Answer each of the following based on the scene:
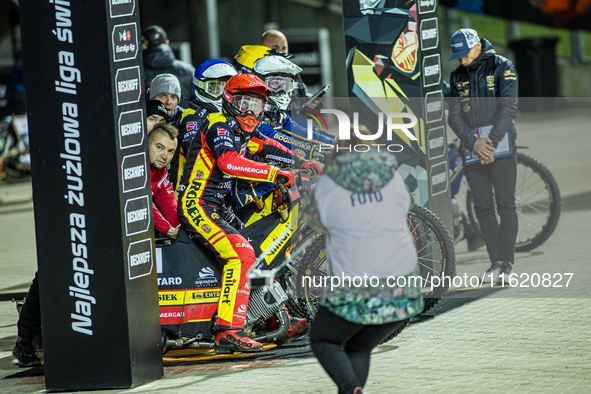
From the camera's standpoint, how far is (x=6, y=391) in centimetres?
629

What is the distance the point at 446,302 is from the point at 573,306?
1.03m

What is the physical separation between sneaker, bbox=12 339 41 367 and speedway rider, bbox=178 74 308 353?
1.31m

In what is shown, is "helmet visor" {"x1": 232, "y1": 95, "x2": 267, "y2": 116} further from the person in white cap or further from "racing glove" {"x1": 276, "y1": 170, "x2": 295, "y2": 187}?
A: the person in white cap

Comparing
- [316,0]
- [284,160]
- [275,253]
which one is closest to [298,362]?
[275,253]

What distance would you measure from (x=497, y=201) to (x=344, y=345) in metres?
4.20

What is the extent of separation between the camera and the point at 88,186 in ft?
19.5

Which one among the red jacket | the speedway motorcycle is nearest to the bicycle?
the speedway motorcycle

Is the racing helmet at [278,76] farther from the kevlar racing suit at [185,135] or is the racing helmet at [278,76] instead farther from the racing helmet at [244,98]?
the racing helmet at [244,98]

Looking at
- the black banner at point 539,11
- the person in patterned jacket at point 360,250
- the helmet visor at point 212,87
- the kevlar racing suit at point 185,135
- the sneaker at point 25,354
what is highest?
the black banner at point 539,11

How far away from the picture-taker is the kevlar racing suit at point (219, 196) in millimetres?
6684

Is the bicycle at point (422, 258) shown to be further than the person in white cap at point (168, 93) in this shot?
No

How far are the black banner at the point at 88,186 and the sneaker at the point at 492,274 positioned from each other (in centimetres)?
358

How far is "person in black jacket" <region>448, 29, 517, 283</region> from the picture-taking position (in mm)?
8602

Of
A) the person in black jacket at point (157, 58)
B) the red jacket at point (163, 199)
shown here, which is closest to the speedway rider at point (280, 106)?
the red jacket at point (163, 199)
